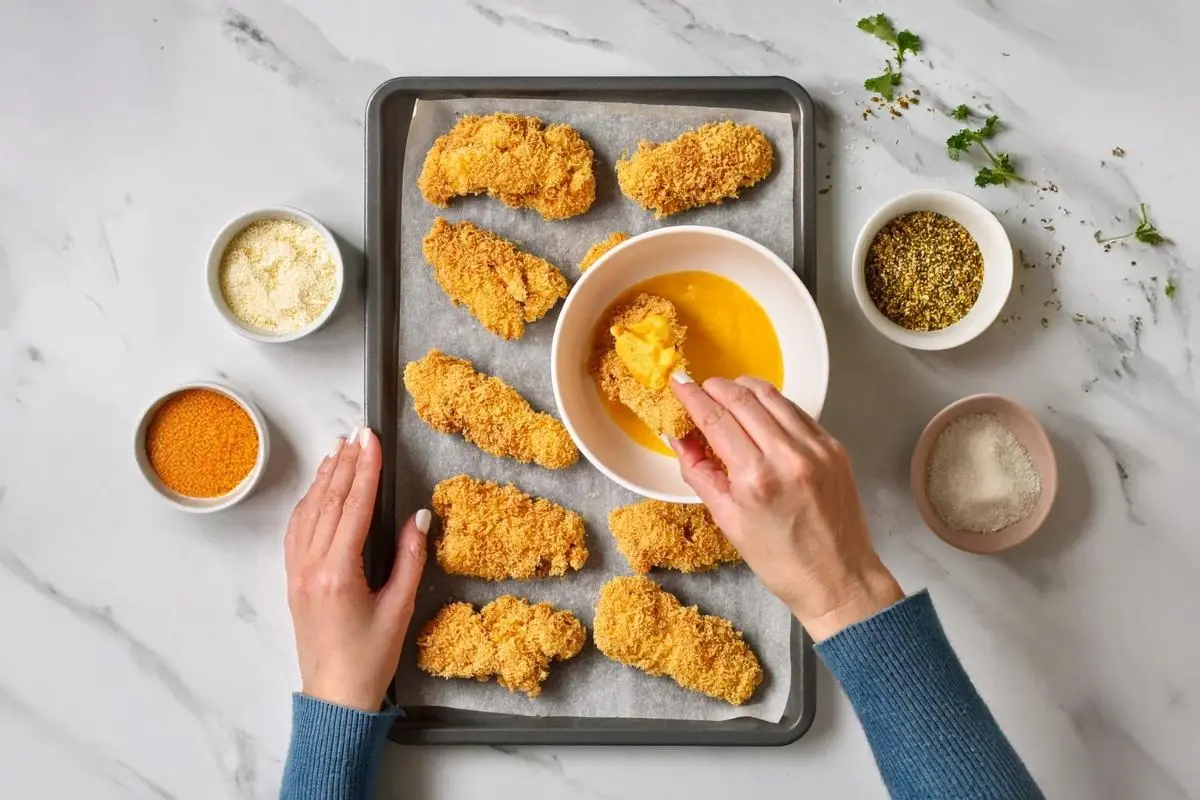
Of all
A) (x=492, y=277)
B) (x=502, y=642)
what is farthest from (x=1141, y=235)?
(x=502, y=642)

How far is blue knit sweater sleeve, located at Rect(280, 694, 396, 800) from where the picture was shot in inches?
56.3

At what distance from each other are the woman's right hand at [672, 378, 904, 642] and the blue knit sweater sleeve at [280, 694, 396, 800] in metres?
0.64

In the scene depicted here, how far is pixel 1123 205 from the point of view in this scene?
1549 mm

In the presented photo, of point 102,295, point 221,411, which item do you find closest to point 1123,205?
point 221,411

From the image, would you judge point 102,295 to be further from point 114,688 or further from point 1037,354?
point 1037,354

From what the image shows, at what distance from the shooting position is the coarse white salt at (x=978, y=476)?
4.86 ft

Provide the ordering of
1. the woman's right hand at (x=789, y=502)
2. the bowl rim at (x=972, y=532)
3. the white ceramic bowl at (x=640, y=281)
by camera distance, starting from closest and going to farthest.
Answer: the woman's right hand at (x=789, y=502), the white ceramic bowl at (x=640, y=281), the bowl rim at (x=972, y=532)

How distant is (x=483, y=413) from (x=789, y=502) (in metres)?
0.52

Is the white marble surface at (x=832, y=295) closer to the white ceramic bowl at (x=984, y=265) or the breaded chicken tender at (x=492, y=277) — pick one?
the white ceramic bowl at (x=984, y=265)

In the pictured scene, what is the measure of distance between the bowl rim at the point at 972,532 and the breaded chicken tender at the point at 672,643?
363 mm

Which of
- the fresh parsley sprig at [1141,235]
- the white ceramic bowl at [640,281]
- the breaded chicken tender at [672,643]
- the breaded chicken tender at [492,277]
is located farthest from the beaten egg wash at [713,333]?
the fresh parsley sprig at [1141,235]

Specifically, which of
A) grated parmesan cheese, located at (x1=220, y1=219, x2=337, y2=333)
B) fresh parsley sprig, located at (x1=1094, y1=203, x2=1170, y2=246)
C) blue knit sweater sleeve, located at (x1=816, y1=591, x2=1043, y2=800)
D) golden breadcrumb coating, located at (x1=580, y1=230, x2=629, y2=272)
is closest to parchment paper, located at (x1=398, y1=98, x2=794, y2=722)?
golden breadcrumb coating, located at (x1=580, y1=230, x2=629, y2=272)

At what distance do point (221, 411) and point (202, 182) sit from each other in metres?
0.39

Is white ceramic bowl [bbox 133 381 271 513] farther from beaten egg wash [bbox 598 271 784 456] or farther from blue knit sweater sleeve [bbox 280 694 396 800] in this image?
beaten egg wash [bbox 598 271 784 456]
